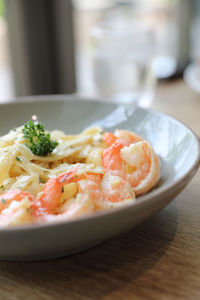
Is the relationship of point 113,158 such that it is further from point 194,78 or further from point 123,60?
point 194,78

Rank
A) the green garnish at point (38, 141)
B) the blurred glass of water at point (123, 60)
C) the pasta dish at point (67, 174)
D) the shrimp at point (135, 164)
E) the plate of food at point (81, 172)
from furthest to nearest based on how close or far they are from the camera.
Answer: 1. the blurred glass of water at point (123, 60)
2. the green garnish at point (38, 141)
3. the shrimp at point (135, 164)
4. the pasta dish at point (67, 174)
5. the plate of food at point (81, 172)

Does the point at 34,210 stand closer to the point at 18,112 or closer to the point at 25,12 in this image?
the point at 18,112

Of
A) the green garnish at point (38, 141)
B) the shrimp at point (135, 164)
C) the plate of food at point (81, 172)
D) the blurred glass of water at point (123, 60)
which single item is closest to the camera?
the plate of food at point (81, 172)

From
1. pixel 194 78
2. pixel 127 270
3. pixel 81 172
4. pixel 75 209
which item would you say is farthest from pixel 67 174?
pixel 194 78

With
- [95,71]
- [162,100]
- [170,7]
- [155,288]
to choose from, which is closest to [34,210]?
[155,288]

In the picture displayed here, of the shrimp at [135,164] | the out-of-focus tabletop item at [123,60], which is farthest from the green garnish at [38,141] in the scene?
the out-of-focus tabletop item at [123,60]

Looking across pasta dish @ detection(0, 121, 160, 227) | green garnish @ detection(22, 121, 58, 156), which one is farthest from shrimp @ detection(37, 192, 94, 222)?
green garnish @ detection(22, 121, 58, 156)

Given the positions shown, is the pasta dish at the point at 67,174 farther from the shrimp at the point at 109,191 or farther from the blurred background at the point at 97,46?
the blurred background at the point at 97,46

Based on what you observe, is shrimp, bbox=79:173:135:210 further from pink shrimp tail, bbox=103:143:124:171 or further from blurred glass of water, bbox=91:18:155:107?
blurred glass of water, bbox=91:18:155:107
